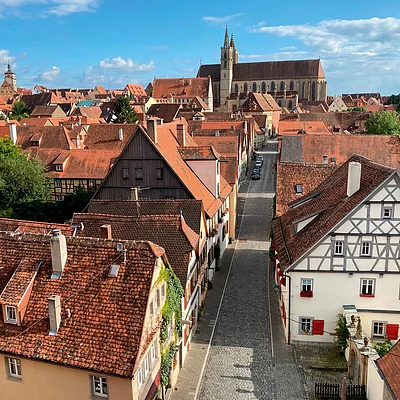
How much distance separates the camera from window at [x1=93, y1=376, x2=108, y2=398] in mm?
14969

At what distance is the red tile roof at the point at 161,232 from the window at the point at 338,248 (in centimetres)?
717

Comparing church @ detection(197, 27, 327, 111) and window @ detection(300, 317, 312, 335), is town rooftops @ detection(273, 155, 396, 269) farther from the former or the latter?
church @ detection(197, 27, 327, 111)

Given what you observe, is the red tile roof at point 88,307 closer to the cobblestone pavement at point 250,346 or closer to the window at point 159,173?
the cobblestone pavement at point 250,346

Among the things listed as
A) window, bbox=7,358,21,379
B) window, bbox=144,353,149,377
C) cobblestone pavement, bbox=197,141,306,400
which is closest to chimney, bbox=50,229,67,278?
window, bbox=7,358,21,379

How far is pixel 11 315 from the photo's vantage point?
16.3m

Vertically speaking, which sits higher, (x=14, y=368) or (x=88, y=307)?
(x=88, y=307)

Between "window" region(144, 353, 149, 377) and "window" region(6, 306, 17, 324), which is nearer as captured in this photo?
"window" region(6, 306, 17, 324)

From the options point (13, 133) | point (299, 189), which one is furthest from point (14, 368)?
point (13, 133)

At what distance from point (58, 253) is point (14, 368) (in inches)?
168

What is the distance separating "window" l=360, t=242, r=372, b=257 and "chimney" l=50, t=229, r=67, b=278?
1471cm

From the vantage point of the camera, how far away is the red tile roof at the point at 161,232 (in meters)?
22.7

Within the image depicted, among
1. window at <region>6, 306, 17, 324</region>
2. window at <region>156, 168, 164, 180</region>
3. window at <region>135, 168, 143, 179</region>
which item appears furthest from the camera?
window at <region>135, 168, 143, 179</region>

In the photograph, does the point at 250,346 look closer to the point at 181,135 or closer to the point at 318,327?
the point at 318,327

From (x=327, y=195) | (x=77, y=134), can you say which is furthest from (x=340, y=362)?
(x=77, y=134)
